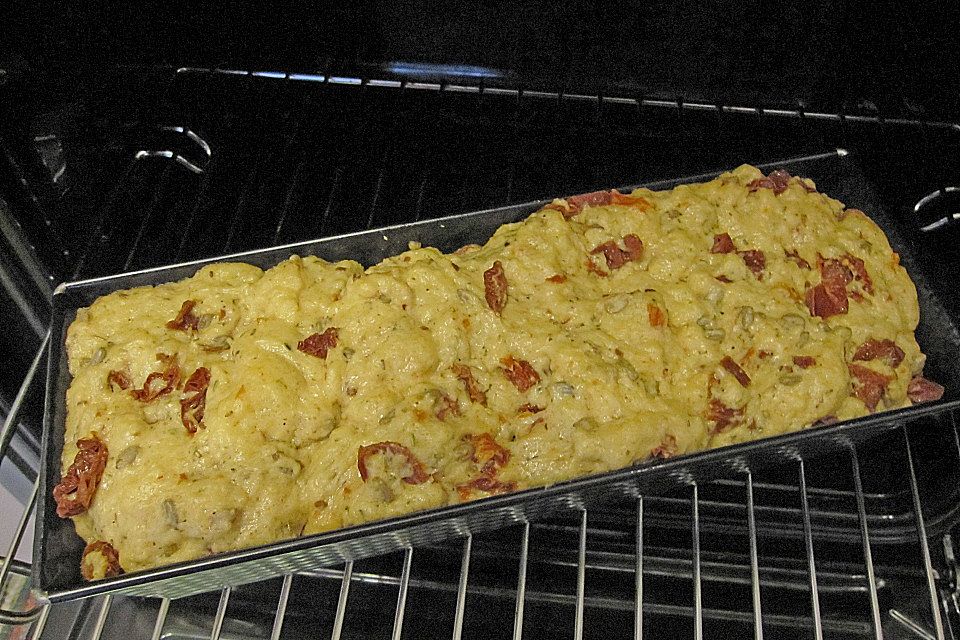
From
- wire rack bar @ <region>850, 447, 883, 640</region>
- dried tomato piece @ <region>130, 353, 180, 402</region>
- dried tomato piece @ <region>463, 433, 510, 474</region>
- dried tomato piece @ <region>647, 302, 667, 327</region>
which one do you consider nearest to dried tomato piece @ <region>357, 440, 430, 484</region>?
dried tomato piece @ <region>463, 433, 510, 474</region>

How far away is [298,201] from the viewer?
2482 mm

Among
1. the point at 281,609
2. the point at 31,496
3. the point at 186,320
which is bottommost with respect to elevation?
the point at 281,609

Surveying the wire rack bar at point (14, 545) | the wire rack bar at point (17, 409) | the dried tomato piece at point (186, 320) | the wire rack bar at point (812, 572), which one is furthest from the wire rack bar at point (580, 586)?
the wire rack bar at point (17, 409)

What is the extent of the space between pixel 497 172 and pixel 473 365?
93 cm

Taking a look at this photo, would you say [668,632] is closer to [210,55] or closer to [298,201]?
[298,201]

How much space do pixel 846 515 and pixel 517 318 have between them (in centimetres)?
88

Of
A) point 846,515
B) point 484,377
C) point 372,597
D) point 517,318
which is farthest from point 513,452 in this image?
point 846,515

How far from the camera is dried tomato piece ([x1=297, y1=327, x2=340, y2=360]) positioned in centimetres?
176

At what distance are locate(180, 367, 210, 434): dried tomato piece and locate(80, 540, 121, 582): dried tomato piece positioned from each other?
0.26 meters

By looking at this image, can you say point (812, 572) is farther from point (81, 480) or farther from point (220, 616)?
point (81, 480)

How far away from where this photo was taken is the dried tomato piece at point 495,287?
1.81 metres

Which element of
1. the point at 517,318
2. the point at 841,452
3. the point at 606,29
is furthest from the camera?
the point at 606,29

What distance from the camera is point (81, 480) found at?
1.61 meters

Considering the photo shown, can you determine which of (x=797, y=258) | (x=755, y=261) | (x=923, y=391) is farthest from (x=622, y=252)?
(x=923, y=391)
